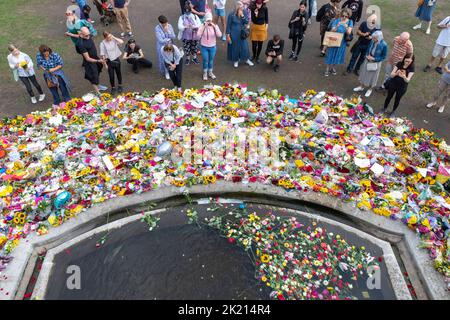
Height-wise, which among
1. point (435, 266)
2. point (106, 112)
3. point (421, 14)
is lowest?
point (435, 266)

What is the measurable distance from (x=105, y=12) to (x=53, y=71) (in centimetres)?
468

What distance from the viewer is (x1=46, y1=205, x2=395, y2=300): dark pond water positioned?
4715 millimetres

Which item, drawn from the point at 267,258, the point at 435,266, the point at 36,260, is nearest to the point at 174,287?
the point at 267,258

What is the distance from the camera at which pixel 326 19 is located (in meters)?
9.46

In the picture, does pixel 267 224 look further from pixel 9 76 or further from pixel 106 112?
pixel 9 76

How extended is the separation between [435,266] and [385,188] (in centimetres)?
151

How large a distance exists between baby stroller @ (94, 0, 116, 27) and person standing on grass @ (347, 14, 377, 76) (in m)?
7.62

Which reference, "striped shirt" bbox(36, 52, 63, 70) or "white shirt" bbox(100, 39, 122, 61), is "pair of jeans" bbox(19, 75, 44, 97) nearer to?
"striped shirt" bbox(36, 52, 63, 70)

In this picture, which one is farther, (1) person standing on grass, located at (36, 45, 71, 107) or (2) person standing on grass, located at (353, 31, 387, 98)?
(2) person standing on grass, located at (353, 31, 387, 98)

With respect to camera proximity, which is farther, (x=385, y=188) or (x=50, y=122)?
(x=50, y=122)

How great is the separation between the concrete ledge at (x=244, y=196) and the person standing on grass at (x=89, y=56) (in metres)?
3.68

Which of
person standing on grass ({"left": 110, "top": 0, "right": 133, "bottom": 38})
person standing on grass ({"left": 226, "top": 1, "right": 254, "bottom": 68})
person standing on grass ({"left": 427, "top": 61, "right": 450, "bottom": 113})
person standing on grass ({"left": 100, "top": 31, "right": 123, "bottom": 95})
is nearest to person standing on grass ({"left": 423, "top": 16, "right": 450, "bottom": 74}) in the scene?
person standing on grass ({"left": 427, "top": 61, "right": 450, "bottom": 113})

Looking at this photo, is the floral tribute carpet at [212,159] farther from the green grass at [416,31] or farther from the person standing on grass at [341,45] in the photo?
the green grass at [416,31]

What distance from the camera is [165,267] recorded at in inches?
195
